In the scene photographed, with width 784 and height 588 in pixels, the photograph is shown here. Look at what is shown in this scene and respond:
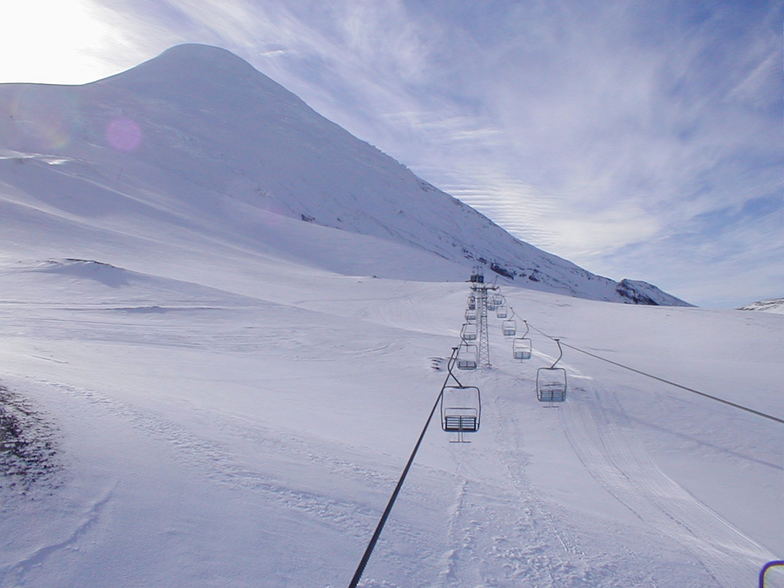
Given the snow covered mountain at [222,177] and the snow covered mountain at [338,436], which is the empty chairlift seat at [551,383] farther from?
the snow covered mountain at [222,177]

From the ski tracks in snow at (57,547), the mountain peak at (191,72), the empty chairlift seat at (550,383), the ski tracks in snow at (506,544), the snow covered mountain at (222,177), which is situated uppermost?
the mountain peak at (191,72)

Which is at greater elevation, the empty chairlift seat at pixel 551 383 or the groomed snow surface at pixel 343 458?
the empty chairlift seat at pixel 551 383

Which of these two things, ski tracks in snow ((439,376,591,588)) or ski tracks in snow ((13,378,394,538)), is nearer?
ski tracks in snow ((439,376,591,588))

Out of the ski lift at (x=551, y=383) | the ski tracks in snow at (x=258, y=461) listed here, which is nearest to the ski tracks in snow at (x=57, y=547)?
the ski tracks in snow at (x=258, y=461)

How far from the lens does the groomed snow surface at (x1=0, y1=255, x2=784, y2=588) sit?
4234 millimetres

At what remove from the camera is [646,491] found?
10234mm

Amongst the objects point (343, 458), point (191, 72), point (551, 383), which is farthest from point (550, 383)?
point (191, 72)

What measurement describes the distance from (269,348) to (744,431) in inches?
664

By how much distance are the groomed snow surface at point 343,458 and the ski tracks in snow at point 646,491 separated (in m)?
0.06

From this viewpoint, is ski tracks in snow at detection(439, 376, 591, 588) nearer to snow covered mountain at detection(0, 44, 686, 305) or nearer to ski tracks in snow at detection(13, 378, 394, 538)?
ski tracks in snow at detection(13, 378, 394, 538)

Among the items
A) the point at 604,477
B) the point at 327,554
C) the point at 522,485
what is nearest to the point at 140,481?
the point at 327,554

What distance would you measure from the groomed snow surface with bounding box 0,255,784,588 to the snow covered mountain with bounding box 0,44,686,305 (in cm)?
2461

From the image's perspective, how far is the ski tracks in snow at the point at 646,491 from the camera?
20.1 feet

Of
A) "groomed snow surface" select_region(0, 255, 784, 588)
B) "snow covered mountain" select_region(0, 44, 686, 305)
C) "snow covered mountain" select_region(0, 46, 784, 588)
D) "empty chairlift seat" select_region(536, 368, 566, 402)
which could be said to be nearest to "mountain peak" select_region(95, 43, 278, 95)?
"snow covered mountain" select_region(0, 44, 686, 305)
